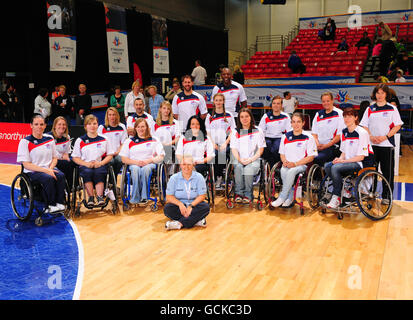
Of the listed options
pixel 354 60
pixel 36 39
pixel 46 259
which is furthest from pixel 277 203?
pixel 354 60

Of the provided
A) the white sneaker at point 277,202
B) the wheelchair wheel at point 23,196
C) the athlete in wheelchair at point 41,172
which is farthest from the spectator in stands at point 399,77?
the wheelchair wheel at point 23,196

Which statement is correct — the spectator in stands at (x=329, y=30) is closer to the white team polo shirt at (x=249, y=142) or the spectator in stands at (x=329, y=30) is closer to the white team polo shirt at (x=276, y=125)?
the white team polo shirt at (x=276, y=125)

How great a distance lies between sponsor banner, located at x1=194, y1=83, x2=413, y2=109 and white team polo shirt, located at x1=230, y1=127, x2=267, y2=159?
15.8 ft

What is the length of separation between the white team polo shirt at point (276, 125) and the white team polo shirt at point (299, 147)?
0.65m

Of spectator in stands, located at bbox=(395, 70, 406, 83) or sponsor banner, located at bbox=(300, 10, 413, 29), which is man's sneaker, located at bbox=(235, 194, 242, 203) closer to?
spectator in stands, located at bbox=(395, 70, 406, 83)

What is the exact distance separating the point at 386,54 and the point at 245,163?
8391 millimetres

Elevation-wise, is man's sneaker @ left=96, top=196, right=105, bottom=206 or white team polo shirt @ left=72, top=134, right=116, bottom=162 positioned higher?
white team polo shirt @ left=72, top=134, right=116, bottom=162

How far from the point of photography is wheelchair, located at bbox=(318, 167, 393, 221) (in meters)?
4.00

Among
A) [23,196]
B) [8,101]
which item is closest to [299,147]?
[23,196]

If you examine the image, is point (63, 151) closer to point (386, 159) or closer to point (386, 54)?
point (386, 159)

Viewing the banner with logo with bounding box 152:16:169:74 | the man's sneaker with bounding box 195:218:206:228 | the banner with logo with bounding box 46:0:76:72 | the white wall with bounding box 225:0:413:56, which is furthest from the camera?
the white wall with bounding box 225:0:413:56

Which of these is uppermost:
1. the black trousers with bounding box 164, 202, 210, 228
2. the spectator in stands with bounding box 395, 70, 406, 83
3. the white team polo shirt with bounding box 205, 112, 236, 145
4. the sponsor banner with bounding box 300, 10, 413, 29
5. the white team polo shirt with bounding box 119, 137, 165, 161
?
the sponsor banner with bounding box 300, 10, 413, 29

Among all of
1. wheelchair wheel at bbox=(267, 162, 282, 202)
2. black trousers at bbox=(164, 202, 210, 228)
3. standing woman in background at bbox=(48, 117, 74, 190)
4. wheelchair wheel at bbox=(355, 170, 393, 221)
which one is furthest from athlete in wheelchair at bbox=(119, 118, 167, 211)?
wheelchair wheel at bbox=(355, 170, 393, 221)
